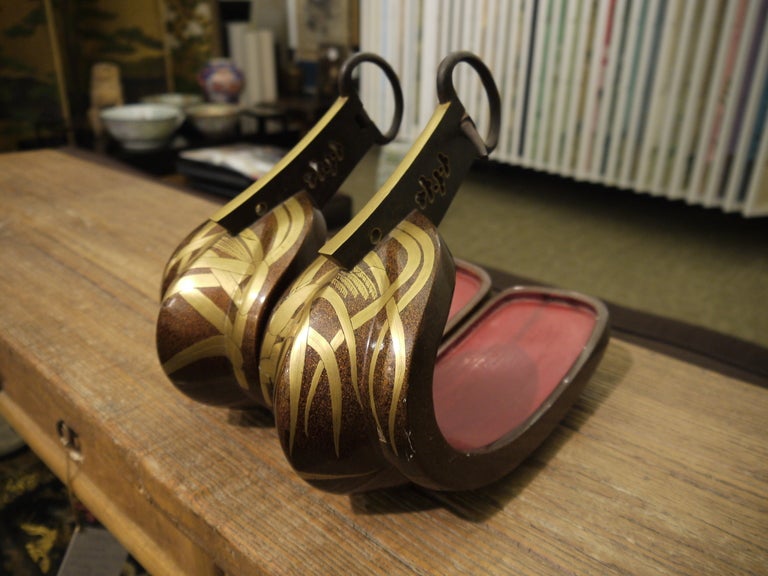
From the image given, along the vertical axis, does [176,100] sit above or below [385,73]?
below

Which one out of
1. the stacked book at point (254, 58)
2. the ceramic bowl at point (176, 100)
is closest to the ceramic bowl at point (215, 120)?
the ceramic bowl at point (176, 100)

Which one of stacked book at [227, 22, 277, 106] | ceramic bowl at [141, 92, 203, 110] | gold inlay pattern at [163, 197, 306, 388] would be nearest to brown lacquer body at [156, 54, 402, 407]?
gold inlay pattern at [163, 197, 306, 388]

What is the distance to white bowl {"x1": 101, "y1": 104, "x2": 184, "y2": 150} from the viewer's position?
6.31 ft

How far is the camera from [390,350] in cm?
36

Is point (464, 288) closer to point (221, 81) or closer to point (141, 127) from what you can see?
point (141, 127)

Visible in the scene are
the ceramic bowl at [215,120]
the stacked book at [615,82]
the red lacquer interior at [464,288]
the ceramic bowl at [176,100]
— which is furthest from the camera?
the ceramic bowl at [176,100]

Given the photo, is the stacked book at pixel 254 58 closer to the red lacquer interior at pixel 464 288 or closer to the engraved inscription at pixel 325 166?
the red lacquer interior at pixel 464 288

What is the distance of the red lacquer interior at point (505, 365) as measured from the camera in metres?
0.49

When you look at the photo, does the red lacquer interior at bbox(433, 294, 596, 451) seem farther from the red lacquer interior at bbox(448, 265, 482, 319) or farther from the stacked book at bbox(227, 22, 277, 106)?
the stacked book at bbox(227, 22, 277, 106)

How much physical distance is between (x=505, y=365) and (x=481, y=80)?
0.26 meters

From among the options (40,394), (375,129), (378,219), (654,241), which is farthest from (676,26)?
(40,394)

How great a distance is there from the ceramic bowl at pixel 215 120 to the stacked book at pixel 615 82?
23.7 inches

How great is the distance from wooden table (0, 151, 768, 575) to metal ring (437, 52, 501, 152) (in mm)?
259

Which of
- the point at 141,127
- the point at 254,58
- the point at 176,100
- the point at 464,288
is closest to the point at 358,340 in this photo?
the point at 464,288
